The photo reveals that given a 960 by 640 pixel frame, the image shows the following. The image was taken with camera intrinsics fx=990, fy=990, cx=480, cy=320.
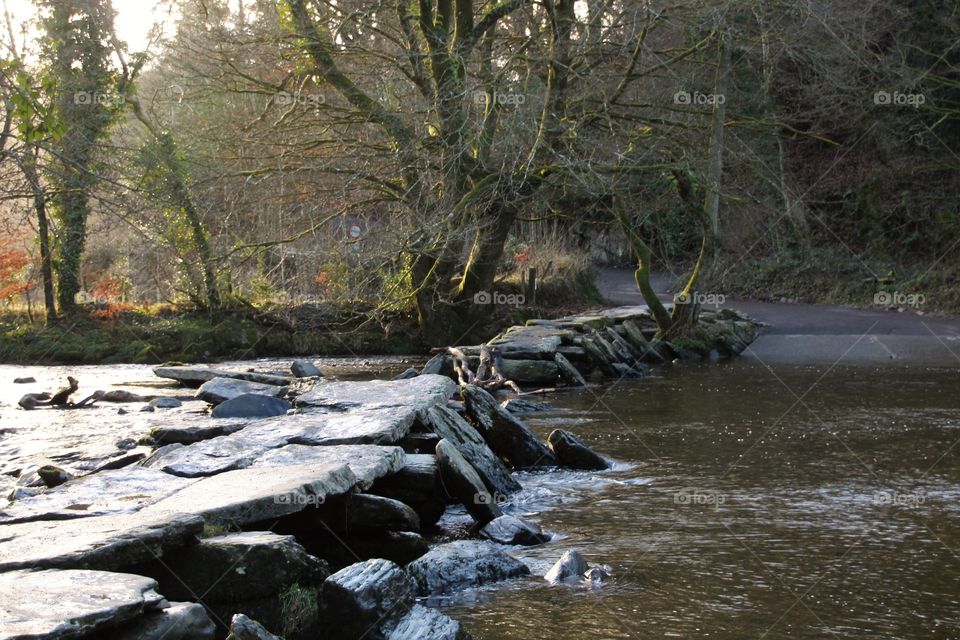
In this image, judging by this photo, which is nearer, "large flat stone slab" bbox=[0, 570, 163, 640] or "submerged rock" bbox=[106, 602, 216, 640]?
"large flat stone slab" bbox=[0, 570, 163, 640]

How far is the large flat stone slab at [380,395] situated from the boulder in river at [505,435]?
30 centimetres

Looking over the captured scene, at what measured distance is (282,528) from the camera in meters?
5.45

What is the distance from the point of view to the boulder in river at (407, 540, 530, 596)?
5336 mm

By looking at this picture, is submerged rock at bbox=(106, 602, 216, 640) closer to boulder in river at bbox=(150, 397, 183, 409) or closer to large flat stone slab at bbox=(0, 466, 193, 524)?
large flat stone slab at bbox=(0, 466, 193, 524)

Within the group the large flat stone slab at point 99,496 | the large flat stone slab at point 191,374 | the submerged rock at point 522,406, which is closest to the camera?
the large flat stone slab at point 99,496

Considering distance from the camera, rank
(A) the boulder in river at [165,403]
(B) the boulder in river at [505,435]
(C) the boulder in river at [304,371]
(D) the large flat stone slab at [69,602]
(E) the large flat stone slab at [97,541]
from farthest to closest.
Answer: (C) the boulder in river at [304,371], (A) the boulder in river at [165,403], (B) the boulder in river at [505,435], (E) the large flat stone slab at [97,541], (D) the large flat stone slab at [69,602]

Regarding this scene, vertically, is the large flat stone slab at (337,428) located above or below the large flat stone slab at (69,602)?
below

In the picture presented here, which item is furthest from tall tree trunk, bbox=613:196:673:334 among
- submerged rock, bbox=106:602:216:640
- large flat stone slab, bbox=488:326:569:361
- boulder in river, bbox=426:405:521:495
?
submerged rock, bbox=106:602:216:640

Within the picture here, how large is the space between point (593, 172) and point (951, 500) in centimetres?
743

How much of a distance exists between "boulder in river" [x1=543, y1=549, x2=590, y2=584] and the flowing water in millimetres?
100

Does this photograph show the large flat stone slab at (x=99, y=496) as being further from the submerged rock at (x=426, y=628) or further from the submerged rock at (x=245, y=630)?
the submerged rock at (x=426, y=628)

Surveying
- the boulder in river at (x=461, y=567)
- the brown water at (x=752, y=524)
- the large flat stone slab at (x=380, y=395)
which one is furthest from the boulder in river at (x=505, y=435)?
the boulder in river at (x=461, y=567)

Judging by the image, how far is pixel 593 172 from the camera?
13.5 meters

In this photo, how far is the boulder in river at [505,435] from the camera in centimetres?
859
